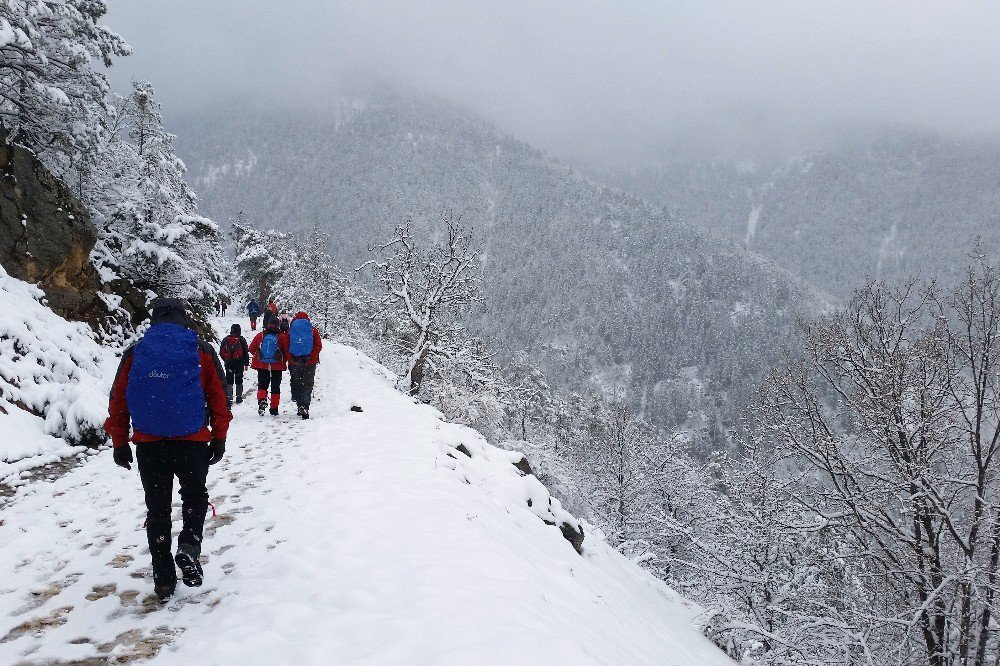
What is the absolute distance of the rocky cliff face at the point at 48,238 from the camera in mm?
10953

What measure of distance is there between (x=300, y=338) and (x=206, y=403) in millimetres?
6973

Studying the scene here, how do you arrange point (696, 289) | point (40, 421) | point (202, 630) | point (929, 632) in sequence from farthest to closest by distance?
point (696, 289)
point (929, 632)
point (40, 421)
point (202, 630)

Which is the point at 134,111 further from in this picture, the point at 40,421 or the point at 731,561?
the point at 731,561

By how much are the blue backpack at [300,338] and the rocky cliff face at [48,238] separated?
19.9 feet

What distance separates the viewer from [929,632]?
9461 millimetres

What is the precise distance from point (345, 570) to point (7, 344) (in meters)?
9.13

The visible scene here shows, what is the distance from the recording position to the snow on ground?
2.96m

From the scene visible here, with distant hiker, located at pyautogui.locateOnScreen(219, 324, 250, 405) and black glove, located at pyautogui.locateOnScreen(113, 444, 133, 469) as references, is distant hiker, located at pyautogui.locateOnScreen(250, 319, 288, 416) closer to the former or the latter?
distant hiker, located at pyautogui.locateOnScreen(219, 324, 250, 405)

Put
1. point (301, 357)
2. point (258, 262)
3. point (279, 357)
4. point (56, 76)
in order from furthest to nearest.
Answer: point (258, 262) < point (56, 76) < point (279, 357) < point (301, 357)

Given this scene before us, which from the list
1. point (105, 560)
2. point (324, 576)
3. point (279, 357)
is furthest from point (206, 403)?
point (279, 357)

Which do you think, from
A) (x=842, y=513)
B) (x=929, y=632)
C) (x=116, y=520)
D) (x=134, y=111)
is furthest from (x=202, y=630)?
(x=134, y=111)

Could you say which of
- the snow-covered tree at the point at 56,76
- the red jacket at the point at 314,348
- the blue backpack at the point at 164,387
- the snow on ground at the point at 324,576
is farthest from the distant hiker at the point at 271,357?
the blue backpack at the point at 164,387

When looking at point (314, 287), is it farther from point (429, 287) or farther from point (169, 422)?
point (169, 422)

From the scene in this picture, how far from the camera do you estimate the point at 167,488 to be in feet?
11.8
